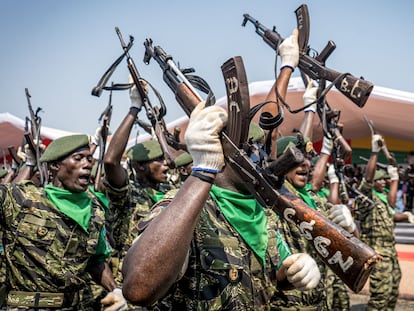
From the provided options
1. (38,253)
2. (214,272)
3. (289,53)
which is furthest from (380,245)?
(214,272)

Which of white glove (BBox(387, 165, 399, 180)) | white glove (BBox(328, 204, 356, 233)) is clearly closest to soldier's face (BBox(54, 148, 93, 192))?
white glove (BBox(328, 204, 356, 233))

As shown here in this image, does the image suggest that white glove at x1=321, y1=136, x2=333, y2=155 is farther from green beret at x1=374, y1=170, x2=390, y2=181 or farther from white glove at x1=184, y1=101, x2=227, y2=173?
white glove at x1=184, y1=101, x2=227, y2=173

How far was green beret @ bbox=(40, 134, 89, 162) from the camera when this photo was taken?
3.56 metres

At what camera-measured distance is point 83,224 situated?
343cm

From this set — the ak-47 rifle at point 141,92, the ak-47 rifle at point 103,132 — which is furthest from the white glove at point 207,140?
the ak-47 rifle at point 103,132

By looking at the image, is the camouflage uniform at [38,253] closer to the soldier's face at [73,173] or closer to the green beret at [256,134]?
the soldier's face at [73,173]

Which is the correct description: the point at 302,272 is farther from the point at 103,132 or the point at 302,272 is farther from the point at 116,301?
the point at 103,132

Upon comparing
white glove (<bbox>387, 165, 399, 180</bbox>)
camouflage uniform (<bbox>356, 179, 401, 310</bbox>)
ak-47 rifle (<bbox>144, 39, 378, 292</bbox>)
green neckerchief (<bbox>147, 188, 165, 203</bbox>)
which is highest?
ak-47 rifle (<bbox>144, 39, 378, 292</bbox>)

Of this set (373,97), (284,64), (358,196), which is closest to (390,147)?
(373,97)

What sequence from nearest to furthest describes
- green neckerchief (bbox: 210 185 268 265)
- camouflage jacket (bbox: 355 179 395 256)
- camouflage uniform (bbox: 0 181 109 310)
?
1. green neckerchief (bbox: 210 185 268 265)
2. camouflage uniform (bbox: 0 181 109 310)
3. camouflage jacket (bbox: 355 179 395 256)

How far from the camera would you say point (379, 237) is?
279 inches

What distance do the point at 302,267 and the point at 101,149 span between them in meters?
3.81

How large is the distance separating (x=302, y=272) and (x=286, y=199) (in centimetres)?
33

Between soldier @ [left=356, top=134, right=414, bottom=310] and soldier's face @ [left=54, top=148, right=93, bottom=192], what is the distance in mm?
4464
